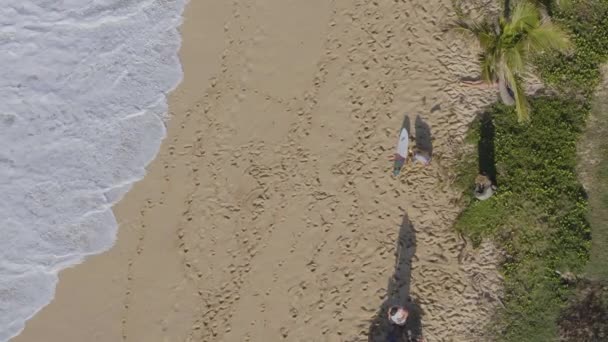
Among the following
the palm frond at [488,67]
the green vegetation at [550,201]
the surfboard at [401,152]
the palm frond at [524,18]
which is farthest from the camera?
the surfboard at [401,152]

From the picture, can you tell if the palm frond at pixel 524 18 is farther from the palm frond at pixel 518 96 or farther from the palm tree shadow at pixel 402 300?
the palm tree shadow at pixel 402 300

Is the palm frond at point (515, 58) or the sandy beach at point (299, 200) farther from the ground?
the palm frond at point (515, 58)

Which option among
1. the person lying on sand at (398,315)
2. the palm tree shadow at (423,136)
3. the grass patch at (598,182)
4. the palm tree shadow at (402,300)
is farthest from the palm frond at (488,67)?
the person lying on sand at (398,315)

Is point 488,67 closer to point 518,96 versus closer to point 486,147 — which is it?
point 518,96

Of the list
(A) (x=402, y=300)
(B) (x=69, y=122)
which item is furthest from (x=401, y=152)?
(B) (x=69, y=122)

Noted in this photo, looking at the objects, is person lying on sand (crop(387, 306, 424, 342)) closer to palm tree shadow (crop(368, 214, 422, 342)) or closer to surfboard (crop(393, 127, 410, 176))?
palm tree shadow (crop(368, 214, 422, 342))

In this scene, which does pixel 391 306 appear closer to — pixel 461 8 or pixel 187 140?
pixel 187 140

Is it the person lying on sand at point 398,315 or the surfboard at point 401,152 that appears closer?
the person lying on sand at point 398,315
